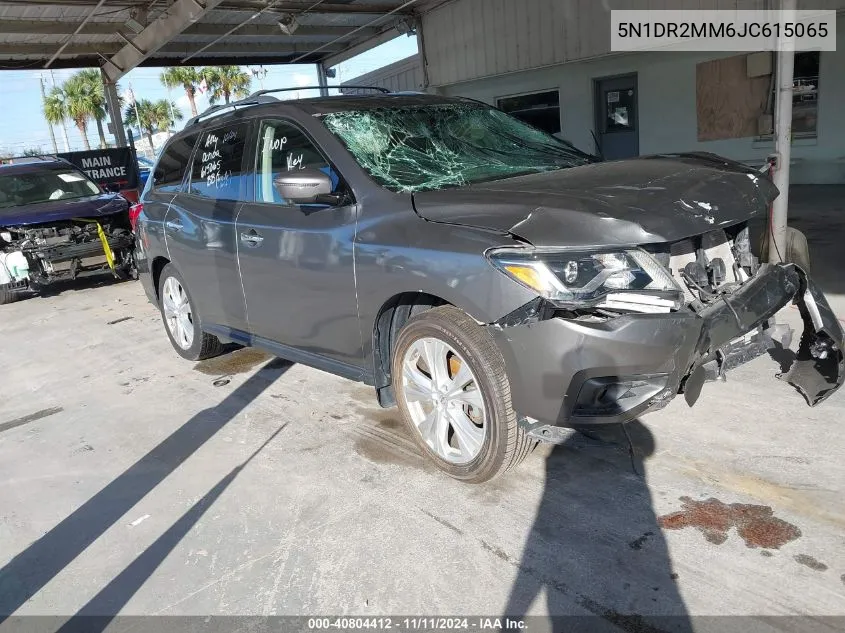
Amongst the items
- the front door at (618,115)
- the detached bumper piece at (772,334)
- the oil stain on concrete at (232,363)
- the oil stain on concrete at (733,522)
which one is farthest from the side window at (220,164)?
the front door at (618,115)

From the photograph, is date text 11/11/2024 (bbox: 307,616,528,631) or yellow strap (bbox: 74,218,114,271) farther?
yellow strap (bbox: 74,218,114,271)

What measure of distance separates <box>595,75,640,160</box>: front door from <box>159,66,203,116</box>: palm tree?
37.7 metres

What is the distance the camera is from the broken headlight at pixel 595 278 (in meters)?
2.68

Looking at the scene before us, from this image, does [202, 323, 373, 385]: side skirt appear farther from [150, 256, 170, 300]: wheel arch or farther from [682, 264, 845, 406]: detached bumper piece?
[682, 264, 845, 406]: detached bumper piece

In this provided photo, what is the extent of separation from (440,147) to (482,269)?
4.48 feet

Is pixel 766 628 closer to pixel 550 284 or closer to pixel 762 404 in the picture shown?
pixel 550 284

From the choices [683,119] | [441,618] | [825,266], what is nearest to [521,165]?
[441,618]

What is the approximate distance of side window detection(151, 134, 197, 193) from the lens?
5184 millimetres

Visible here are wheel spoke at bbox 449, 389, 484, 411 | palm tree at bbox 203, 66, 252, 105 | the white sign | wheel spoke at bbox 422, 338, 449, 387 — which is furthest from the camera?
palm tree at bbox 203, 66, 252, 105

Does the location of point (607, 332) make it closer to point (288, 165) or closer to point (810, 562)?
point (810, 562)

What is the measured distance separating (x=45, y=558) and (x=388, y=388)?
1769 mm

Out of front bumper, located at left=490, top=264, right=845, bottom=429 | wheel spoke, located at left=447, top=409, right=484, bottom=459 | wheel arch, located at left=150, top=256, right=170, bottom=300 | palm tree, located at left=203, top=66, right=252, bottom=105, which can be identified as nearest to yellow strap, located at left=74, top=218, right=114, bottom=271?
wheel arch, located at left=150, top=256, right=170, bottom=300

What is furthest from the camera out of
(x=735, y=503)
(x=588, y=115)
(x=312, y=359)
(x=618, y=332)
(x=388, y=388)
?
(x=588, y=115)

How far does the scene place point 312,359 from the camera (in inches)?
160
